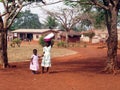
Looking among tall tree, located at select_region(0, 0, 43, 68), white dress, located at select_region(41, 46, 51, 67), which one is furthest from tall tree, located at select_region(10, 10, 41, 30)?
white dress, located at select_region(41, 46, 51, 67)

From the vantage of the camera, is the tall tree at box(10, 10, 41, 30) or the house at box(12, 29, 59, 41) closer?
the house at box(12, 29, 59, 41)

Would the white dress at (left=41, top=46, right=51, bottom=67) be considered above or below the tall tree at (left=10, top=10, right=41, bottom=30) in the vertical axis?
above

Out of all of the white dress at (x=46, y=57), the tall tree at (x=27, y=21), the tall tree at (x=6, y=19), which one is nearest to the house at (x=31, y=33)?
the tall tree at (x=27, y=21)

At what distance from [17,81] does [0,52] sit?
16.3ft

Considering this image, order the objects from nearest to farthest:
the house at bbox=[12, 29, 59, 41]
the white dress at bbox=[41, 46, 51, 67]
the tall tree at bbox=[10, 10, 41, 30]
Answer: the white dress at bbox=[41, 46, 51, 67]
the house at bbox=[12, 29, 59, 41]
the tall tree at bbox=[10, 10, 41, 30]

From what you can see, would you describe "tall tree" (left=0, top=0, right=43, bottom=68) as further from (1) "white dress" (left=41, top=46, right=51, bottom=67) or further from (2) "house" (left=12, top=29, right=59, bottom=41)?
(2) "house" (left=12, top=29, right=59, bottom=41)

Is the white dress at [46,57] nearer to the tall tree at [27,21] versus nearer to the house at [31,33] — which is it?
the house at [31,33]

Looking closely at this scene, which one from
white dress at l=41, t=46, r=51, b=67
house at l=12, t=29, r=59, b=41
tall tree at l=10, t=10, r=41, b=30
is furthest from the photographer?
tall tree at l=10, t=10, r=41, b=30

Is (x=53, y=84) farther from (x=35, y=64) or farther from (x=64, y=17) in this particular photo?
(x=64, y=17)

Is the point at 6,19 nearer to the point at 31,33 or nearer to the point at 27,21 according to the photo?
the point at 31,33

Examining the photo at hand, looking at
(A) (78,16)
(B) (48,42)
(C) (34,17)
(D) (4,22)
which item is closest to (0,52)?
(D) (4,22)

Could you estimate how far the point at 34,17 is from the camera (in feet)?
403

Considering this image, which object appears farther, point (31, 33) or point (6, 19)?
point (31, 33)

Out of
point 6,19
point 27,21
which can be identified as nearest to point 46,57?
point 6,19
